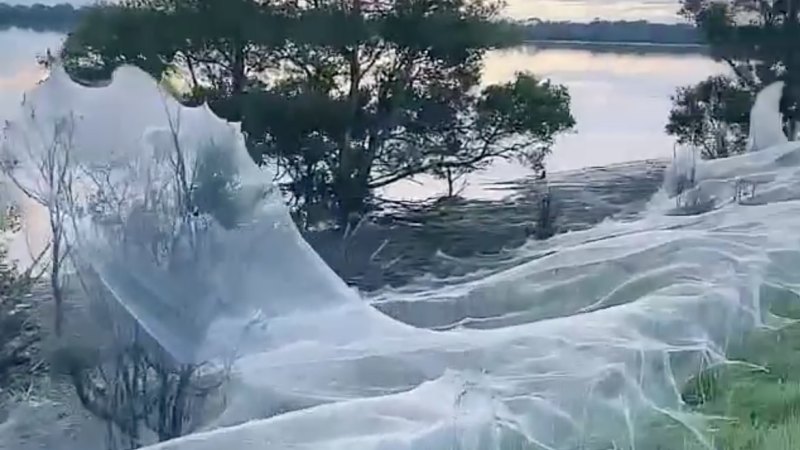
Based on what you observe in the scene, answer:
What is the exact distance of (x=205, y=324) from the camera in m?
2.80

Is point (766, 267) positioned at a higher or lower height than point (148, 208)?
lower

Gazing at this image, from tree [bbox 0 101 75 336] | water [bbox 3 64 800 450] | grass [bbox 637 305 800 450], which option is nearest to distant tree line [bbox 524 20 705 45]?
water [bbox 3 64 800 450]

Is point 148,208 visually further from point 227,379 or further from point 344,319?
point 344,319

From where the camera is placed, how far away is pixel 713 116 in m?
4.00

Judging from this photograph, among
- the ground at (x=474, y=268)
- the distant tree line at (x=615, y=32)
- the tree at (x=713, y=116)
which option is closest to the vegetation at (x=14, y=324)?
the ground at (x=474, y=268)

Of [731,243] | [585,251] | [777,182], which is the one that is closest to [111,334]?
[585,251]

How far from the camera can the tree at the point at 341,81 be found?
2.84 meters

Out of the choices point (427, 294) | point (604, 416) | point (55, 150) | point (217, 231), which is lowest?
point (604, 416)

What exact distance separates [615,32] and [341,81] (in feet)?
2.85

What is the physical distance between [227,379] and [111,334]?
26 cm

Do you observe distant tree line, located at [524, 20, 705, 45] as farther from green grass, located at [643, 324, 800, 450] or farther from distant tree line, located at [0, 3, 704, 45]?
green grass, located at [643, 324, 800, 450]

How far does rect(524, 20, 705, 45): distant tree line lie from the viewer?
343cm

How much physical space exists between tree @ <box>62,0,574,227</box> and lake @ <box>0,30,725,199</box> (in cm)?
4

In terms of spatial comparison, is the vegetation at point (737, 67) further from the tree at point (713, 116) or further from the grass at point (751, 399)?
the grass at point (751, 399)
